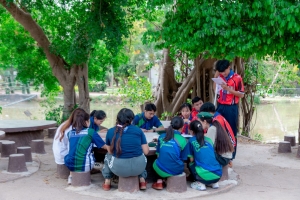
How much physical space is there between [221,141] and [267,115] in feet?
61.3

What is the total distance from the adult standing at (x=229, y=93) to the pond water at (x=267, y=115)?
8748mm

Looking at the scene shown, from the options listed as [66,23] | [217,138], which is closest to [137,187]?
[217,138]

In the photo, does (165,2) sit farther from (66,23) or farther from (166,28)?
(66,23)

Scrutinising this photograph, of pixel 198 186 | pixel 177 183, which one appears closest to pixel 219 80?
pixel 198 186

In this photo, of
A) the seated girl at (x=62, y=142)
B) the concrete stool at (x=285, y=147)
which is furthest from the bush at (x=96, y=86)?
the seated girl at (x=62, y=142)

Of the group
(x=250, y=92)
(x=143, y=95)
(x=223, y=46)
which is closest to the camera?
(x=223, y=46)

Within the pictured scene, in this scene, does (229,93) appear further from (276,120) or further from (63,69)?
(276,120)

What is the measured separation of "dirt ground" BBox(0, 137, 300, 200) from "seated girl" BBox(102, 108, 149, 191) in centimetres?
32

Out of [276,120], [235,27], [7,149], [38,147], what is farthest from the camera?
[276,120]

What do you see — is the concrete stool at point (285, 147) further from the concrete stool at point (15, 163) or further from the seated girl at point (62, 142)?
the concrete stool at point (15, 163)

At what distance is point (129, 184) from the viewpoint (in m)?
4.94

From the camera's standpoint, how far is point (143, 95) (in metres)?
13.8

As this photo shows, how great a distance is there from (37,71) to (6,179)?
6.97 meters

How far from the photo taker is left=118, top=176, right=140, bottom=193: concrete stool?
4930mm
